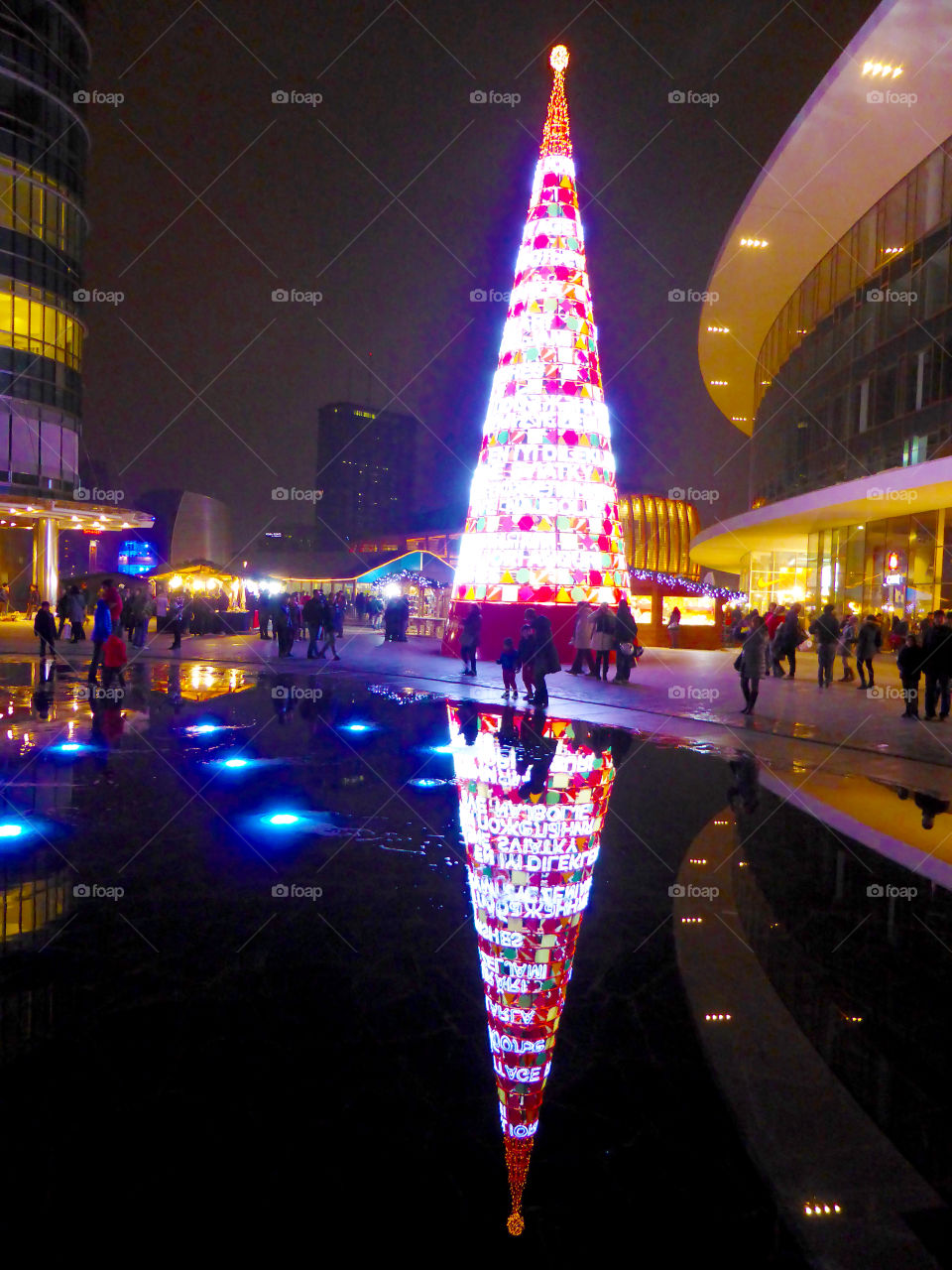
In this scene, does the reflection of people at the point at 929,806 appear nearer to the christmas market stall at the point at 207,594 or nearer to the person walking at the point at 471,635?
the person walking at the point at 471,635

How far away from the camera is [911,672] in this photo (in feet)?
42.9

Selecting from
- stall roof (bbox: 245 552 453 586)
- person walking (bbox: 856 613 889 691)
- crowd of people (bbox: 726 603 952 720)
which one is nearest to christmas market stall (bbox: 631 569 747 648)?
crowd of people (bbox: 726 603 952 720)

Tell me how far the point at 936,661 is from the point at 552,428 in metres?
8.46

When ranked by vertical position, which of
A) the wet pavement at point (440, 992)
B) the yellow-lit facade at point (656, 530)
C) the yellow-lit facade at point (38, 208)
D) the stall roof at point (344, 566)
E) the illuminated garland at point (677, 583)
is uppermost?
the yellow-lit facade at point (38, 208)

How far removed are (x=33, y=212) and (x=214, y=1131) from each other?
146 ft

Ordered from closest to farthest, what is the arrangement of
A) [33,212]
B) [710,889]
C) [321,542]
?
[710,889], [33,212], [321,542]

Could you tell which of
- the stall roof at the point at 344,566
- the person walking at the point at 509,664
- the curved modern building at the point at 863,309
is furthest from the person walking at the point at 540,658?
the stall roof at the point at 344,566

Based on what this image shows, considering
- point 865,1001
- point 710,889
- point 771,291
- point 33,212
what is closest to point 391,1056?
point 865,1001

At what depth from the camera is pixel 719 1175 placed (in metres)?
2.57

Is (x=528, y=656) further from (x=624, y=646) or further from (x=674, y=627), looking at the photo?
(x=674, y=627)

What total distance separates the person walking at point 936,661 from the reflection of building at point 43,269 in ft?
108

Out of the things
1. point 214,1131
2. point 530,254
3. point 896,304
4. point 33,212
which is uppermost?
point 33,212

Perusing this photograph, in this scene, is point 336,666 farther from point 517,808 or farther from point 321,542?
point 321,542

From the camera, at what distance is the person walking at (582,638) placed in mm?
18234
